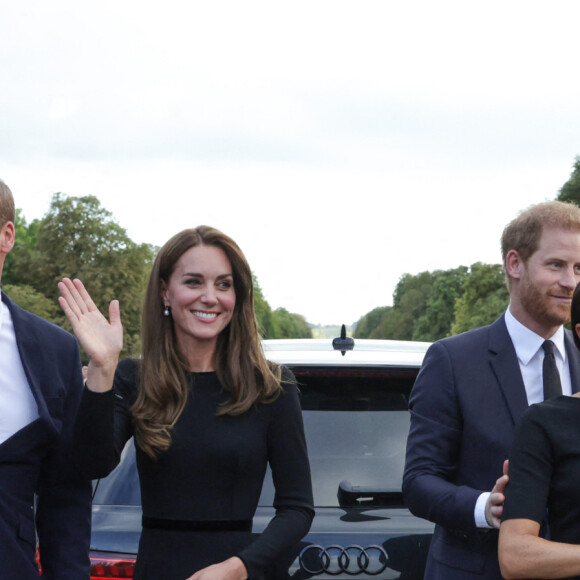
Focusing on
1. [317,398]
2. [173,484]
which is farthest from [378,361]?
[173,484]

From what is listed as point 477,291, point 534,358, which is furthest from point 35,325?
point 477,291

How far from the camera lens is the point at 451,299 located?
381 feet

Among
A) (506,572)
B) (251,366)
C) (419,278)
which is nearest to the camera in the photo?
(506,572)

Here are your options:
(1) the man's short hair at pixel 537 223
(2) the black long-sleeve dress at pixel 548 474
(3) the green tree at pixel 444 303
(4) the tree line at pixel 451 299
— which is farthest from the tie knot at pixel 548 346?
(3) the green tree at pixel 444 303

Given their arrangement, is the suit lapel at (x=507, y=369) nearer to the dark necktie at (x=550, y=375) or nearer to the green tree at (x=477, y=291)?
the dark necktie at (x=550, y=375)

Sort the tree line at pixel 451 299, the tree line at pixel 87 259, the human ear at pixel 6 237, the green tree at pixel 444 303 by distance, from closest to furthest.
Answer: the human ear at pixel 6 237 → the tree line at pixel 87 259 → the tree line at pixel 451 299 → the green tree at pixel 444 303

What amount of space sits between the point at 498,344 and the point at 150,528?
4.23 ft

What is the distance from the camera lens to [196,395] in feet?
12.8

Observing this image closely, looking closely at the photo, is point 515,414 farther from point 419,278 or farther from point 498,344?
point 419,278

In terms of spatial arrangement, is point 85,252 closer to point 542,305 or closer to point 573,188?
point 573,188

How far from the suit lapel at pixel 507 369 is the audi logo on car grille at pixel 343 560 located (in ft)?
2.13

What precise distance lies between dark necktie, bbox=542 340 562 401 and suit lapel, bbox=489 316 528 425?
75 mm

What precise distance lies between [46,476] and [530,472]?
1452 mm

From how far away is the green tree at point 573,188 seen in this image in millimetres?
72125
